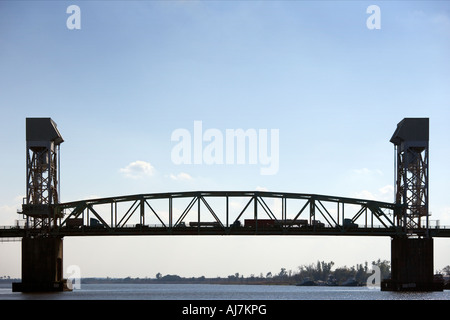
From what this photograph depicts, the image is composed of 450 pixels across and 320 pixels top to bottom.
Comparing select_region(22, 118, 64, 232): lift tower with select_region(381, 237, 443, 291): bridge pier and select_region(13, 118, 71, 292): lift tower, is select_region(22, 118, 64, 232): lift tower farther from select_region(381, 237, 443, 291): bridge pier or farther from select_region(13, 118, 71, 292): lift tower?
select_region(381, 237, 443, 291): bridge pier

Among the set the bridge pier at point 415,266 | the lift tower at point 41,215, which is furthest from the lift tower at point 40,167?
the bridge pier at point 415,266

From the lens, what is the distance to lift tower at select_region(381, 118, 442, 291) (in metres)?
121

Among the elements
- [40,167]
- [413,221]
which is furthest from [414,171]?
[40,167]

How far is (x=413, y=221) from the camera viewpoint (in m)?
126

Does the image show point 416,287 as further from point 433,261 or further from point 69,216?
point 69,216

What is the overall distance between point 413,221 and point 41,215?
61.8 m

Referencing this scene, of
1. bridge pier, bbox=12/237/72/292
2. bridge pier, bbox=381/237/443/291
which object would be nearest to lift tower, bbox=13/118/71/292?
bridge pier, bbox=12/237/72/292

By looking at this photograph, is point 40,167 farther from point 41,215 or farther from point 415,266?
point 415,266

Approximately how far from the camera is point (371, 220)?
127 meters

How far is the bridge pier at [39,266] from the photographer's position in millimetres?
116875

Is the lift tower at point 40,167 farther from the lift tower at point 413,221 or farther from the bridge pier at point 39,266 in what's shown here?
the lift tower at point 413,221

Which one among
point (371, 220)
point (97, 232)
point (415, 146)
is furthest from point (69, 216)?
point (415, 146)
